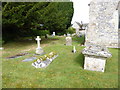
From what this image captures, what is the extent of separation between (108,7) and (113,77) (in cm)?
969

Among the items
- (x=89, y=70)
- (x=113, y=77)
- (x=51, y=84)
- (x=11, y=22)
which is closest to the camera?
(x=51, y=84)

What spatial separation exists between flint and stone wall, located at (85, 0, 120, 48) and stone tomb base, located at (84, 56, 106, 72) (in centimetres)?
766

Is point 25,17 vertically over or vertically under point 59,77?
over

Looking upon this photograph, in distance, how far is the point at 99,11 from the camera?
13023 millimetres

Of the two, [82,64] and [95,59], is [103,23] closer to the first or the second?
[82,64]

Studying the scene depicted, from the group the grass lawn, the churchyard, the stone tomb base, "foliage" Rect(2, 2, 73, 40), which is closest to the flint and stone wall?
the churchyard

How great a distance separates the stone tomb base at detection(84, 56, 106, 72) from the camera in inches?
257

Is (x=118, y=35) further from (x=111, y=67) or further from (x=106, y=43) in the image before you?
(x=111, y=67)

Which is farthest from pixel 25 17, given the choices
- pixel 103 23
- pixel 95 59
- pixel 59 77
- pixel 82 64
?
pixel 95 59

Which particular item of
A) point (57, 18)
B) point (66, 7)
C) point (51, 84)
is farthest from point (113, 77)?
point (66, 7)

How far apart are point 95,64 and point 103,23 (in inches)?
321

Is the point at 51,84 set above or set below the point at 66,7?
below

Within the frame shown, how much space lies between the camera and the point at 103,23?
13133 millimetres

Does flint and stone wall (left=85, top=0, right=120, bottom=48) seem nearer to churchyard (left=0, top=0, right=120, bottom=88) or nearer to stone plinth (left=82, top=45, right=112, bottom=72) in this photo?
churchyard (left=0, top=0, right=120, bottom=88)
